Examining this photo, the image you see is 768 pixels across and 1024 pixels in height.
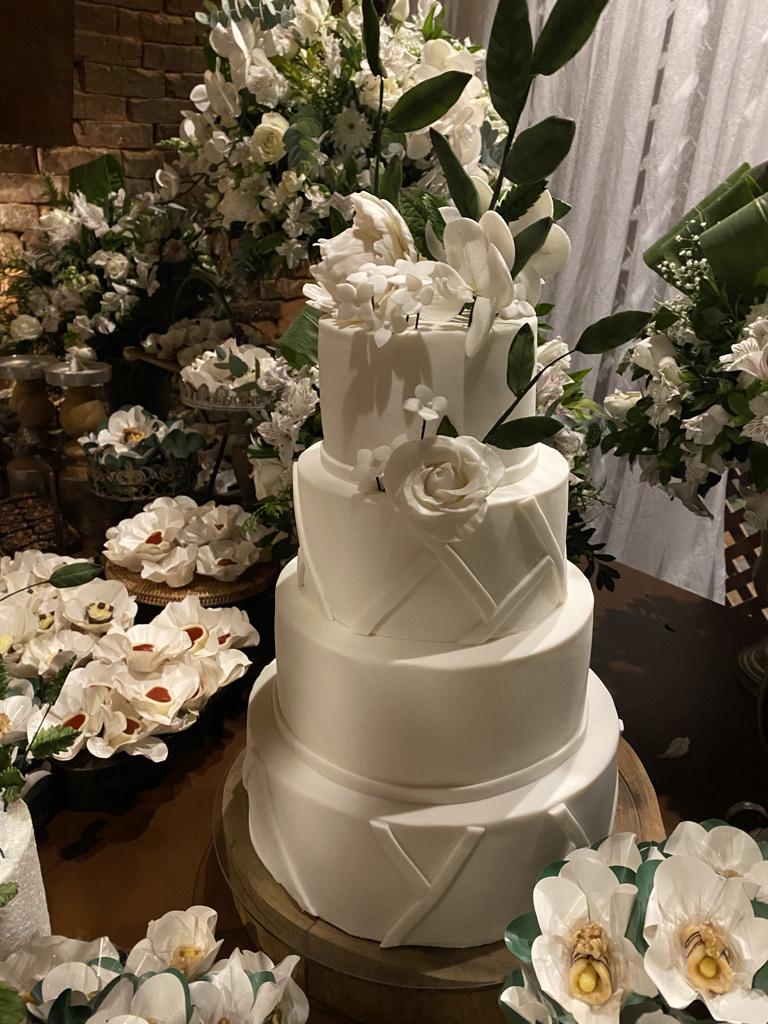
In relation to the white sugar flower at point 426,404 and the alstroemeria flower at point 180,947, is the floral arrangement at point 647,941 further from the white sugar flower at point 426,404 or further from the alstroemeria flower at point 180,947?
the white sugar flower at point 426,404

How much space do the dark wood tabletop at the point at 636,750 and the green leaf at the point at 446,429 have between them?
708 millimetres

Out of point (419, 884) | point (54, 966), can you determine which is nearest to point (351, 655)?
point (419, 884)

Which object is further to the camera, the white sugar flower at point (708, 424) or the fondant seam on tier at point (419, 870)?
the white sugar flower at point (708, 424)

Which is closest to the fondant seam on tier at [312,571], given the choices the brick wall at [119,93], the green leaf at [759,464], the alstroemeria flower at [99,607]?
the alstroemeria flower at [99,607]

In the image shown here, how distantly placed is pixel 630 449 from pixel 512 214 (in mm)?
690

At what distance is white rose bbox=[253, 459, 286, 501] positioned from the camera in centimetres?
142

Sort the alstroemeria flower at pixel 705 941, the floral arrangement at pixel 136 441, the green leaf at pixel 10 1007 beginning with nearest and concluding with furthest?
the green leaf at pixel 10 1007, the alstroemeria flower at pixel 705 941, the floral arrangement at pixel 136 441

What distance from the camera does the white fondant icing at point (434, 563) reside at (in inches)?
33.0

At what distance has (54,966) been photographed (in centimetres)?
79

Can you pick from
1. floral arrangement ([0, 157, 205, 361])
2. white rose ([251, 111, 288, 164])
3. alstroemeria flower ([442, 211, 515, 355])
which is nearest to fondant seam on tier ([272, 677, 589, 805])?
alstroemeria flower ([442, 211, 515, 355])

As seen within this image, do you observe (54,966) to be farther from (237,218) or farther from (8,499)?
(8,499)

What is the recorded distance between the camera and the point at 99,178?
2.10m

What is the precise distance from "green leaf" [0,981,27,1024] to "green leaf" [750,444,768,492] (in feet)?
3.48

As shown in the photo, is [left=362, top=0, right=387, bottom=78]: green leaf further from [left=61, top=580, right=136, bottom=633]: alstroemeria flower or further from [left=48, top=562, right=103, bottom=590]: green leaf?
[left=61, top=580, right=136, bottom=633]: alstroemeria flower
